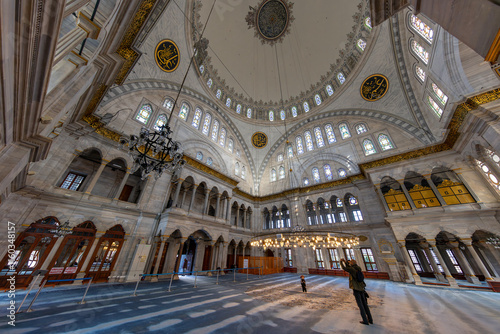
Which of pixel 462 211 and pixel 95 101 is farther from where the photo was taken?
pixel 462 211

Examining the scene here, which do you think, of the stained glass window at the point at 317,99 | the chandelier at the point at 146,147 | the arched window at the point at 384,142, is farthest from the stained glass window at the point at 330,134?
the chandelier at the point at 146,147

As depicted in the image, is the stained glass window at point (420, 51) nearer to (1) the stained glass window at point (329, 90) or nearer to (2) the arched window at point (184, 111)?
(1) the stained glass window at point (329, 90)

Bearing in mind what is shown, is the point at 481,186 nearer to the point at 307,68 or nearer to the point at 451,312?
the point at 451,312

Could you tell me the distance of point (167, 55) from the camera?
448 inches

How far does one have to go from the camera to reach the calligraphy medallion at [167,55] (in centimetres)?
1092

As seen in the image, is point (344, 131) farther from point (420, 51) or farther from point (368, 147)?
point (420, 51)

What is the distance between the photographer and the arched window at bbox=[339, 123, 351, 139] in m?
14.8

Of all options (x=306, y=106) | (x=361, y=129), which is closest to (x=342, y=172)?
(x=361, y=129)

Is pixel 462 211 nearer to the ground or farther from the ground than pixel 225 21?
nearer to the ground

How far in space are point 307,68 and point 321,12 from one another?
13.8ft

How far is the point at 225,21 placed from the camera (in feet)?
47.4

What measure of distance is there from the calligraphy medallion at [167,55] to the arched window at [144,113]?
314cm

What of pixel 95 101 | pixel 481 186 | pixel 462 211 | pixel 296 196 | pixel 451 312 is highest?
pixel 95 101

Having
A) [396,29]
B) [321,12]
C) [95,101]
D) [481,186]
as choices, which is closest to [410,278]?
A: [481,186]
